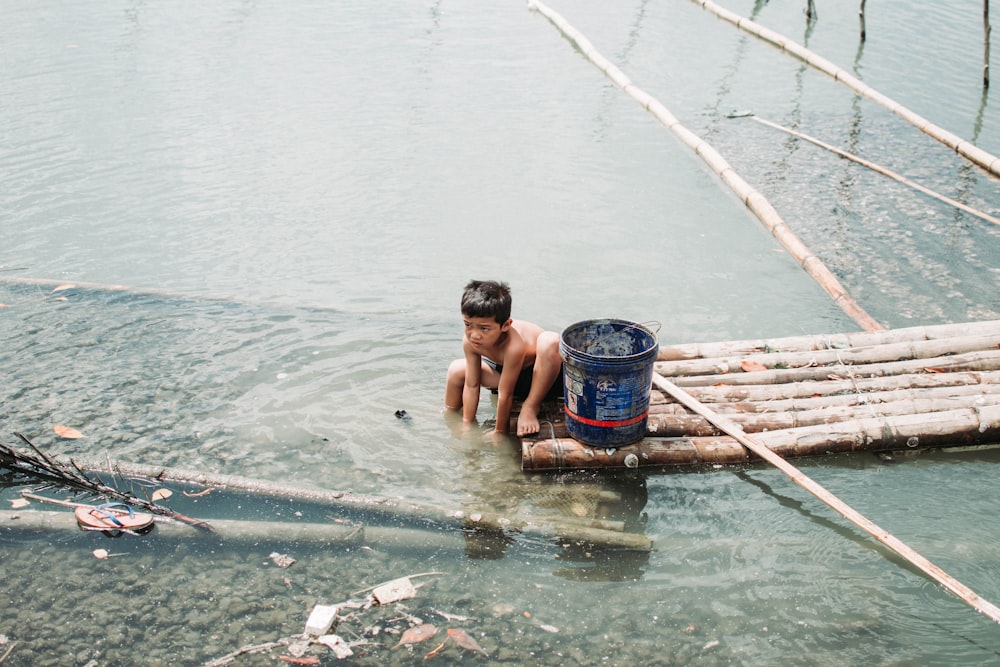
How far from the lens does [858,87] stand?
1088 centimetres

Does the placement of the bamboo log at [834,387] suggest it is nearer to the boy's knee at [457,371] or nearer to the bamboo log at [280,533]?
the boy's knee at [457,371]

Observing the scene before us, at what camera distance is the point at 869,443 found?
414cm

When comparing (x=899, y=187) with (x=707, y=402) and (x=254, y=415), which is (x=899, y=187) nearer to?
(x=707, y=402)

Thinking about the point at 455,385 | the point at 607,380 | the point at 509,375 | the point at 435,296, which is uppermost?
the point at 607,380

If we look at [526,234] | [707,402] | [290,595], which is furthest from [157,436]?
[526,234]

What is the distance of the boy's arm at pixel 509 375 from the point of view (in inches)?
164

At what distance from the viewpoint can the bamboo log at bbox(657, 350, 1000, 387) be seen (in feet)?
15.1

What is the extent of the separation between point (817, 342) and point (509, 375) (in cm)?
186

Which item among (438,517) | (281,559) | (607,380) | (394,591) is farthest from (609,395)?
(281,559)

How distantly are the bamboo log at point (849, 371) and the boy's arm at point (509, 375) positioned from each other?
0.94m

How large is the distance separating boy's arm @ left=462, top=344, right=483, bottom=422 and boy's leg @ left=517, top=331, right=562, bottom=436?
0.25m

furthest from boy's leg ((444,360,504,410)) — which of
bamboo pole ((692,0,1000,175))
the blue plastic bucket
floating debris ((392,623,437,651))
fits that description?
bamboo pole ((692,0,1000,175))

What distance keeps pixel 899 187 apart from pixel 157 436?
6.71 metres

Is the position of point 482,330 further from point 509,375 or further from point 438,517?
point 438,517
